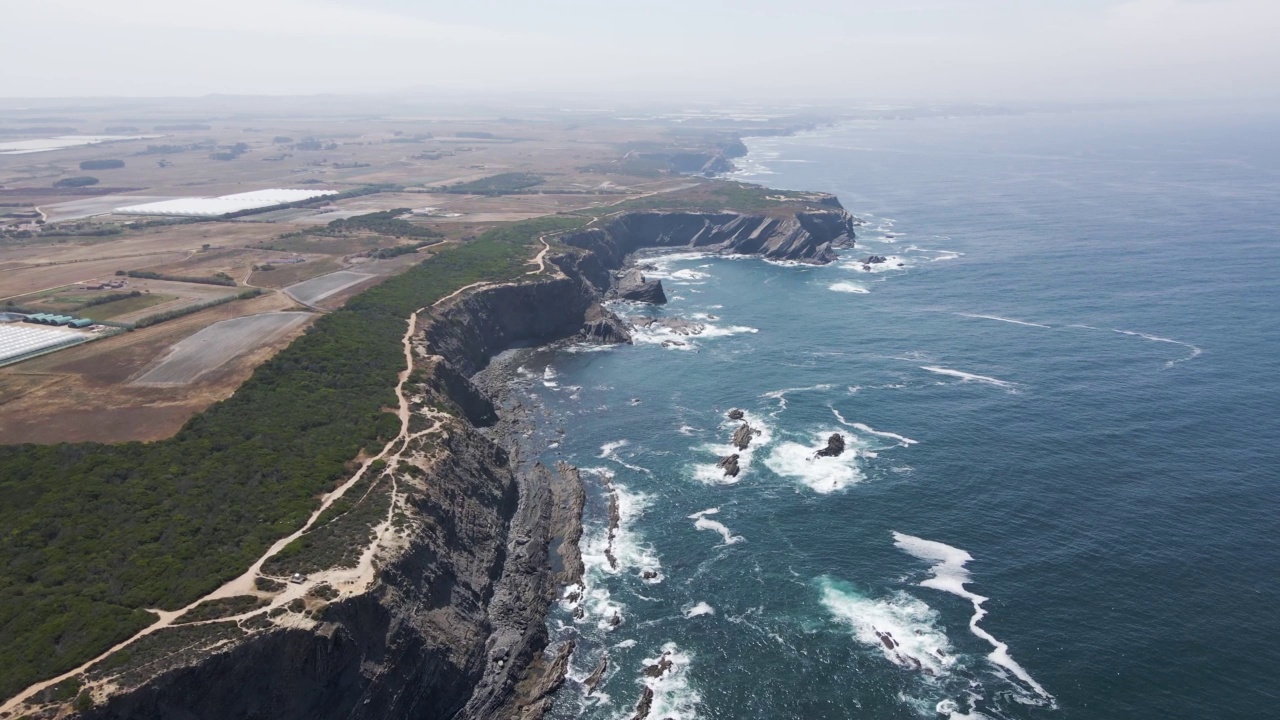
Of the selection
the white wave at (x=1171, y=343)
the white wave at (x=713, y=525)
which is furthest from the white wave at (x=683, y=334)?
the white wave at (x=1171, y=343)

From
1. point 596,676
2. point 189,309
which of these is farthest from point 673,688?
point 189,309

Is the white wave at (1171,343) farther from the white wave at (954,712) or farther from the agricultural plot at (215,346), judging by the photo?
the agricultural plot at (215,346)

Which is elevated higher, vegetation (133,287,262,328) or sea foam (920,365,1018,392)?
vegetation (133,287,262,328)

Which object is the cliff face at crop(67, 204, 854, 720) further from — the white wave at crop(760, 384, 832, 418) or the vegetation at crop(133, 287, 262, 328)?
the vegetation at crop(133, 287, 262, 328)

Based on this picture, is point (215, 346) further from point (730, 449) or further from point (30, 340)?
point (730, 449)

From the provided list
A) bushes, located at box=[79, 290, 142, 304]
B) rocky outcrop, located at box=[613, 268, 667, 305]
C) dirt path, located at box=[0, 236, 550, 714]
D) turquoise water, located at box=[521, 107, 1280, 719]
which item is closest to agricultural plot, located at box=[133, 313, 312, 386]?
bushes, located at box=[79, 290, 142, 304]

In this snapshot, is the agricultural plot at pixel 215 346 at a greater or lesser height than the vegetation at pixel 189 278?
lesser
